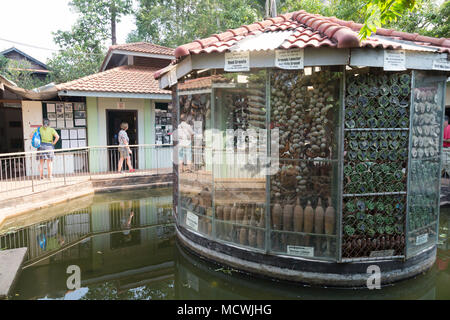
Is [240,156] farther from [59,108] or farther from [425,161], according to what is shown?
[59,108]

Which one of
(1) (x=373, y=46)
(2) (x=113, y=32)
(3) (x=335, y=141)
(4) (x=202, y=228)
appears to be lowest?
(4) (x=202, y=228)

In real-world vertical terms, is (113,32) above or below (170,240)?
above

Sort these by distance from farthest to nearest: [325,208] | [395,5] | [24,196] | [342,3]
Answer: [342,3] → [24,196] → [325,208] → [395,5]

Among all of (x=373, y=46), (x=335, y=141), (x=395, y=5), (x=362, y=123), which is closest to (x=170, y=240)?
(x=335, y=141)

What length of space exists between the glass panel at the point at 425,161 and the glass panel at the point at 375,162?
0.20 meters

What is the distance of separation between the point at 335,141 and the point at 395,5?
1850 millimetres

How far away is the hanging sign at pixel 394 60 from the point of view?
3.94 m

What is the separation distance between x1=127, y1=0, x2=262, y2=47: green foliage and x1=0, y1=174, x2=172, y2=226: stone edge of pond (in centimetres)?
1168

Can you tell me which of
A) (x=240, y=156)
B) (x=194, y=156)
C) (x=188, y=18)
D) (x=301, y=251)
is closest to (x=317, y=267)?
(x=301, y=251)

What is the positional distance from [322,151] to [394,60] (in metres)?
1.46

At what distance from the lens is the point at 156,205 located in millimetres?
8812

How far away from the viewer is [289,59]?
13.4ft

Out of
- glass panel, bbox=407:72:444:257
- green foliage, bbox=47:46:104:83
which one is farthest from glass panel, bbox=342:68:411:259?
green foliage, bbox=47:46:104:83
